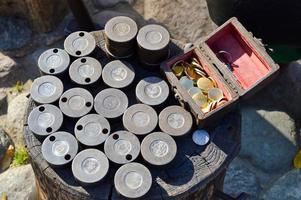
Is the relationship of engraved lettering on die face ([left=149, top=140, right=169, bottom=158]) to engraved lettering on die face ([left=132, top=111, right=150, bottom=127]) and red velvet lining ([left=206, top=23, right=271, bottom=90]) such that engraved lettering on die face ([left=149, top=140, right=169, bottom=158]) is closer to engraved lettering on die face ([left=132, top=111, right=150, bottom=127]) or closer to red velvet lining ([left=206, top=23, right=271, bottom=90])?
engraved lettering on die face ([left=132, top=111, right=150, bottom=127])

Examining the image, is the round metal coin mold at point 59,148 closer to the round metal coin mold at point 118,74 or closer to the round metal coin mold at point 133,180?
the round metal coin mold at point 133,180

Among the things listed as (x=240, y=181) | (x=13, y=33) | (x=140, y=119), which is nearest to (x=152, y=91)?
(x=140, y=119)

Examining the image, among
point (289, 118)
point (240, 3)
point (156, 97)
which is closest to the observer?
point (156, 97)

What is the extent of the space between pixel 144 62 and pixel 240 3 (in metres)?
0.93

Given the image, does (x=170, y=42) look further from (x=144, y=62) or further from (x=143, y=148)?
(x=143, y=148)

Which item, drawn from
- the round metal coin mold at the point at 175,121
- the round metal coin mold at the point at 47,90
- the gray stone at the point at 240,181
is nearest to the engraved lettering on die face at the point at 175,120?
the round metal coin mold at the point at 175,121

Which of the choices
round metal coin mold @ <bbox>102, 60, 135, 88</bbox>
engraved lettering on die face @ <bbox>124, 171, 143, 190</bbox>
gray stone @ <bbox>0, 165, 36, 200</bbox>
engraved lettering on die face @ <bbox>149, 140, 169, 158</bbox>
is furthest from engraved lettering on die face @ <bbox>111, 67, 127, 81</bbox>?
gray stone @ <bbox>0, 165, 36, 200</bbox>

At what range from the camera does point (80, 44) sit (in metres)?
2.79

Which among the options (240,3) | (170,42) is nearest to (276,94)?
(240,3)

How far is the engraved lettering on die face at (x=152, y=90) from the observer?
103 inches

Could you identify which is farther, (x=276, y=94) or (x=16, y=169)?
(x=276, y=94)

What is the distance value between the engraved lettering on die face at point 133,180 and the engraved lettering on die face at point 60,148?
330 millimetres

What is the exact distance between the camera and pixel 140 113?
2562 mm

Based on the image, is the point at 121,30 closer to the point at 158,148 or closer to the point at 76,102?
the point at 76,102
